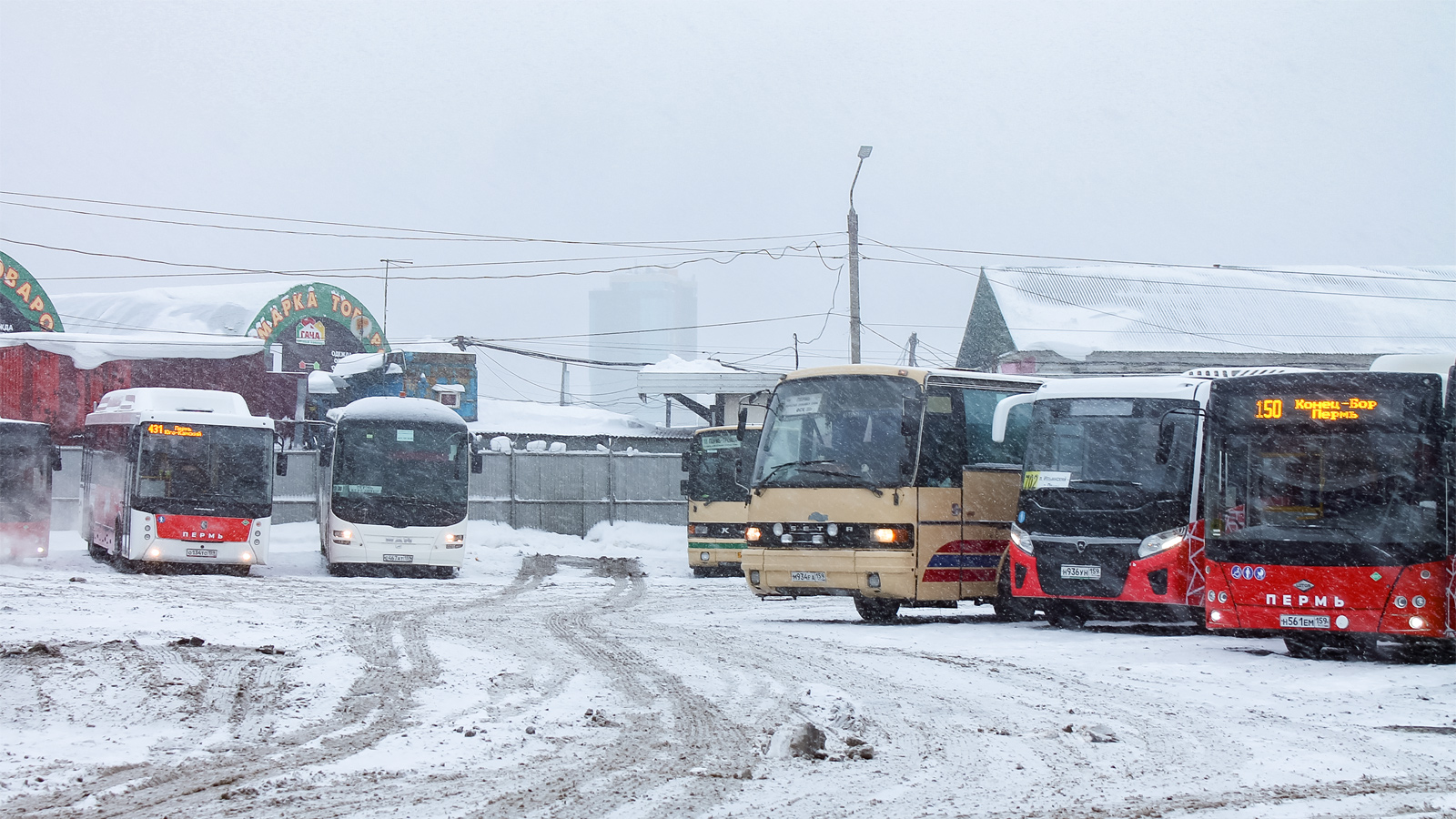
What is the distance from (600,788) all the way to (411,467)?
1874 centimetres

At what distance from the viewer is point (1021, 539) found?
14.6 meters

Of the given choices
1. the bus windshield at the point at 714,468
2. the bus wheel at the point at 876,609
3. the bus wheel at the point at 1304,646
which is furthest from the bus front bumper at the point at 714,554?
the bus wheel at the point at 1304,646

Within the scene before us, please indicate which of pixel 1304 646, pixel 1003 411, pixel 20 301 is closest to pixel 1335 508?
pixel 1304 646

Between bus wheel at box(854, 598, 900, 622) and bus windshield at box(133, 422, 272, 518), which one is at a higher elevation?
bus windshield at box(133, 422, 272, 518)

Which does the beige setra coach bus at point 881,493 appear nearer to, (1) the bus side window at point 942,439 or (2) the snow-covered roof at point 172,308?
(1) the bus side window at point 942,439

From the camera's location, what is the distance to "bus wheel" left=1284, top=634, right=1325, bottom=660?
11906 millimetres

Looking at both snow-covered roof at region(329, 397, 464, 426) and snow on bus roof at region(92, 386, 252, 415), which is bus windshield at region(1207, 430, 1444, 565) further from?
snow on bus roof at region(92, 386, 252, 415)

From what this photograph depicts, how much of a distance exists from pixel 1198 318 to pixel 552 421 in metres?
22.7

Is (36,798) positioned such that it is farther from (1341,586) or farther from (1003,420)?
(1003,420)

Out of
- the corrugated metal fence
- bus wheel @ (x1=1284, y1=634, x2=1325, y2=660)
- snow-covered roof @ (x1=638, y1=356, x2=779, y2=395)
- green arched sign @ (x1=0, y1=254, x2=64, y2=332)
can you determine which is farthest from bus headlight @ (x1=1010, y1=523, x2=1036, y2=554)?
green arched sign @ (x1=0, y1=254, x2=64, y2=332)

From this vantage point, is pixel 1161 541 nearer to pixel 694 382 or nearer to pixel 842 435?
pixel 842 435

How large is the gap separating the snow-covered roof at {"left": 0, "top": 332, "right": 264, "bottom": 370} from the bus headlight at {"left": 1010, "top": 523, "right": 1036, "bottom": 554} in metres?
25.1

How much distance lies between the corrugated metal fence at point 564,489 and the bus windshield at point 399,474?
9539mm

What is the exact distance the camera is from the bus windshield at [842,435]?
14.9 meters
